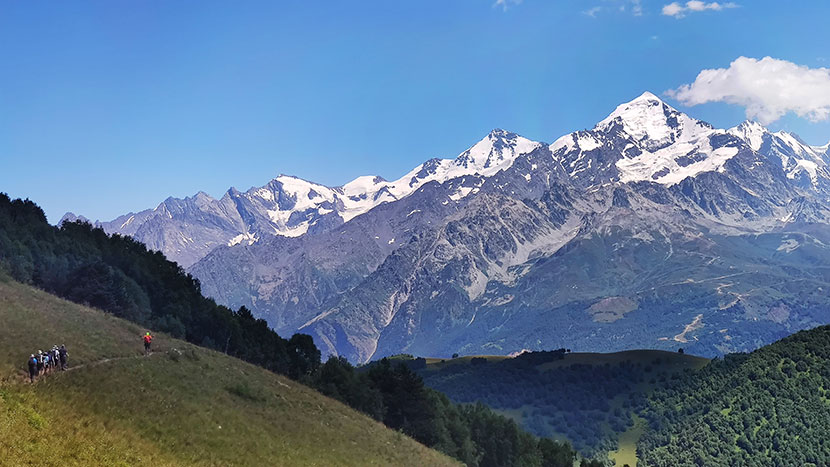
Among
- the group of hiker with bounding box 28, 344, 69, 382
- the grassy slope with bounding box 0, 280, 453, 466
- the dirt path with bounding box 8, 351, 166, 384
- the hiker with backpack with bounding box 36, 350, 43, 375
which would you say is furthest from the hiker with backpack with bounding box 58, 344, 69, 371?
the hiker with backpack with bounding box 36, 350, 43, 375

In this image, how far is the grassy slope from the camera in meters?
44.2

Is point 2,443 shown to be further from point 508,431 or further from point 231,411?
point 508,431

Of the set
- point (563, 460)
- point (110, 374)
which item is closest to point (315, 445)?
point (110, 374)

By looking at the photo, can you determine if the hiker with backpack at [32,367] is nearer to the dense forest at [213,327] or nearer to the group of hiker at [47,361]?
the group of hiker at [47,361]

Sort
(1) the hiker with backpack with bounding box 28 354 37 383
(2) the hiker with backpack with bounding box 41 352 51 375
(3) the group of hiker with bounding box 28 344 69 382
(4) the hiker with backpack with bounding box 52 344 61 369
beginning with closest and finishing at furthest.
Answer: (1) the hiker with backpack with bounding box 28 354 37 383 < (3) the group of hiker with bounding box 28 344 69 382 < (2) the hiker with backpack with bounding box 41 352 51 375 < (4) the hiker with backpack with bounding box 52 344 61 369

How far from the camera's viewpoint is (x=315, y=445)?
6562cm

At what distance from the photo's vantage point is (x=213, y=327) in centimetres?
14400

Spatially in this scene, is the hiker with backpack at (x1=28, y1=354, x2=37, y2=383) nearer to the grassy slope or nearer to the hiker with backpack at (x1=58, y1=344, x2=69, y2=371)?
the grassy slope

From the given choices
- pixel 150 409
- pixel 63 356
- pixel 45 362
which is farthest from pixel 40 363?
pixel 150 409

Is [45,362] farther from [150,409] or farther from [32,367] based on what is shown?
[150,409]

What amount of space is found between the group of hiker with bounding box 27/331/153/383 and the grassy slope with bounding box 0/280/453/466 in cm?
93

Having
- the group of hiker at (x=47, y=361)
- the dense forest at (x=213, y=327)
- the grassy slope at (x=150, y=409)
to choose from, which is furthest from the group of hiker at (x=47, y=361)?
the dense forest at (x=213, y=327)

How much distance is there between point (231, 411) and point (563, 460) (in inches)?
4466

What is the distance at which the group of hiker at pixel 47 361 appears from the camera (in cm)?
5469
